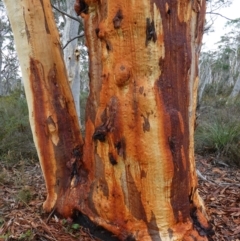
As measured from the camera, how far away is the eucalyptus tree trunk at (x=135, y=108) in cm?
157

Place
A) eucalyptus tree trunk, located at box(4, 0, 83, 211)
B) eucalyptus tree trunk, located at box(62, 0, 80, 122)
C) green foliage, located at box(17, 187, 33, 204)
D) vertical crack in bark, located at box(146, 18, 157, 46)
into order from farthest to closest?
eucalyptus tree trunk, located at box(62, 0, 80, 122) < green foliage, located at box(17, 187, 33, 204) < eucalyptus tree trunk, located at box(4, 0, 83, 211) < vertical crack in bark, located at box(146, 18, 157, 46)

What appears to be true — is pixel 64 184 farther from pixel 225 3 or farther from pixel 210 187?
pixel 225 3

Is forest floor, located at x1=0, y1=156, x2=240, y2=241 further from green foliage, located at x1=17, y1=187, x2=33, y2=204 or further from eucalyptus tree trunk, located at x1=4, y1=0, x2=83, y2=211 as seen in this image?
eucalyptus tree trunk, located at x1=4, y1=0, x2=83, y2=211

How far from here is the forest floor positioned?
5.98ft

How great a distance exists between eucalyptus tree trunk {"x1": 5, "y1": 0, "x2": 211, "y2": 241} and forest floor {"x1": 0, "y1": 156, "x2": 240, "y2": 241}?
0.15 m

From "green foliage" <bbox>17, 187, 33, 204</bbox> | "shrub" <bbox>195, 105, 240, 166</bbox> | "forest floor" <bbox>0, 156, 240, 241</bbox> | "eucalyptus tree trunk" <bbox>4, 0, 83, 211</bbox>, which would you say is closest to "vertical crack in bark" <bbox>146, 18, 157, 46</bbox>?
"eucalyptus tree trunk" <bbox>4, 0, 83, 211</bbox>

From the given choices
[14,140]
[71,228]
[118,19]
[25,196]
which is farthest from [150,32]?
[14,140]

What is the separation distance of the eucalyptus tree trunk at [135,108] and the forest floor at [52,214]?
149 mm

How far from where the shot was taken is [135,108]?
1.59 meters

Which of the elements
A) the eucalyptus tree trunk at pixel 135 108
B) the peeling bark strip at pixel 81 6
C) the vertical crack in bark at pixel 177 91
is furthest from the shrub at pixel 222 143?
the peeling bark strip at pixel 81 6

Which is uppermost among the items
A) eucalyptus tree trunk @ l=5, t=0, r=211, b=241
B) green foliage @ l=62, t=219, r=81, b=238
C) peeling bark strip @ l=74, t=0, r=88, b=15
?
peeling bark strip @ l=74, t=0, r=88, b=15

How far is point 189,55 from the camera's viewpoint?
164 centimetres

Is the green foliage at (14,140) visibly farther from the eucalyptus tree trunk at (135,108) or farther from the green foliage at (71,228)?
the eucalyptus tree trunk at (135,108)

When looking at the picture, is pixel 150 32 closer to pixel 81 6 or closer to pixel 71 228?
pixel 81 6
